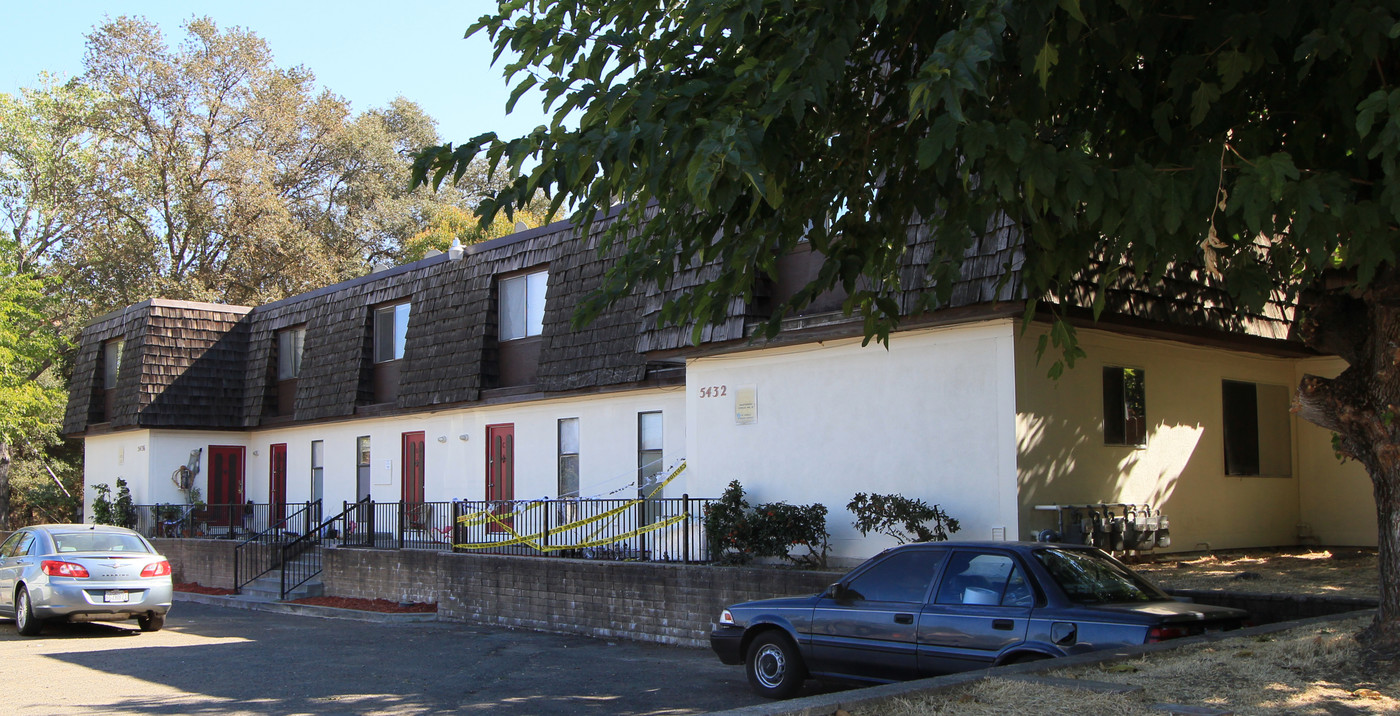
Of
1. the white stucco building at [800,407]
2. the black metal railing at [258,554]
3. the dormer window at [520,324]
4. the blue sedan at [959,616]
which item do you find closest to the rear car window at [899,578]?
the blue sedan at [959,616]

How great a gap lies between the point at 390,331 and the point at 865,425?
47.1ft

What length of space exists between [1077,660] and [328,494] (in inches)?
892

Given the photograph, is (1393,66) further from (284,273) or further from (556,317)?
(284,273)

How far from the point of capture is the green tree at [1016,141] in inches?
246

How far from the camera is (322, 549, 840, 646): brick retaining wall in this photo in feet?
46.5

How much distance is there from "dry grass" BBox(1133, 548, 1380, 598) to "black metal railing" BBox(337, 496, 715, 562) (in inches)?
234

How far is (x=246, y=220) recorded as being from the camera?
43438mm

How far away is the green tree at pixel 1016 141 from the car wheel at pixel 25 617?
12.5 metres

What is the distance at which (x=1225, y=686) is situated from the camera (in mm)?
6805

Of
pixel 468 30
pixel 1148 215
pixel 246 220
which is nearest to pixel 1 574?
pixel 468 30

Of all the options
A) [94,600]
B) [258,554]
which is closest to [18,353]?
[258,554]

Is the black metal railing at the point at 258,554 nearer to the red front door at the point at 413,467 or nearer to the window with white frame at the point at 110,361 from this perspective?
the red front door at the point at 413,467

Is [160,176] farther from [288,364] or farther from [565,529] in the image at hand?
[565,529]

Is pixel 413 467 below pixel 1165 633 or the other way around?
the other way around
